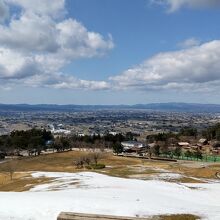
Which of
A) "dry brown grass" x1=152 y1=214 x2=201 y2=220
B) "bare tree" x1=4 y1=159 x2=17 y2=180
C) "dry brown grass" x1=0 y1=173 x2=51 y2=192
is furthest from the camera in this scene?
"bare tree" x1=4 y1=159 x2=17 y2=180

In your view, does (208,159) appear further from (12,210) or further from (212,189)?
(12,210)

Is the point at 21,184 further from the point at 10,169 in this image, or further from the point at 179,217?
the point at 179,217

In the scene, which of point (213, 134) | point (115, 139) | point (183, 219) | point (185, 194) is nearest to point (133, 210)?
point (183, 219)

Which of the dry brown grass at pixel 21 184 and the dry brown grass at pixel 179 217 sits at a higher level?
the dry brown grass at pixel 179 217

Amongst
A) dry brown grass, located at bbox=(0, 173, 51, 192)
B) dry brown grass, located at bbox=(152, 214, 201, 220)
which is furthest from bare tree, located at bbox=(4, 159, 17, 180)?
dry brown grass, located at bbox=(152, 214, 201, 220)

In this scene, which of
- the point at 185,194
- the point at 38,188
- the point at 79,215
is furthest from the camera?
the point at 38,188

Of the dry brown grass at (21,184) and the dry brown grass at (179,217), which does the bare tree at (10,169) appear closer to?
the dry brown grass at (21,184)

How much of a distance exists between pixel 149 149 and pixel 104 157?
1062 inches

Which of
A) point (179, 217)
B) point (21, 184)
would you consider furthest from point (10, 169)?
point (179, 217)

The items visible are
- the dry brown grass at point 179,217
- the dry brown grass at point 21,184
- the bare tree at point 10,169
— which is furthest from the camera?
the bare tree at point 10,169

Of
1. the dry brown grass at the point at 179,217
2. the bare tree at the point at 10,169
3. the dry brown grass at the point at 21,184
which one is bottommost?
the bare tree at the point at 10,169

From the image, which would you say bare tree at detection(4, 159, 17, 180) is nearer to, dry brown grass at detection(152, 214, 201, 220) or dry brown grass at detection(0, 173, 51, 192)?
dry brown grass at detection(0, 173, 51, 192)

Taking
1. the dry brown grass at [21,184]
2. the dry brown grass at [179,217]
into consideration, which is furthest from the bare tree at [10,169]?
the dry brown grass at [179,217]

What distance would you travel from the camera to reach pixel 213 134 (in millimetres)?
193875
